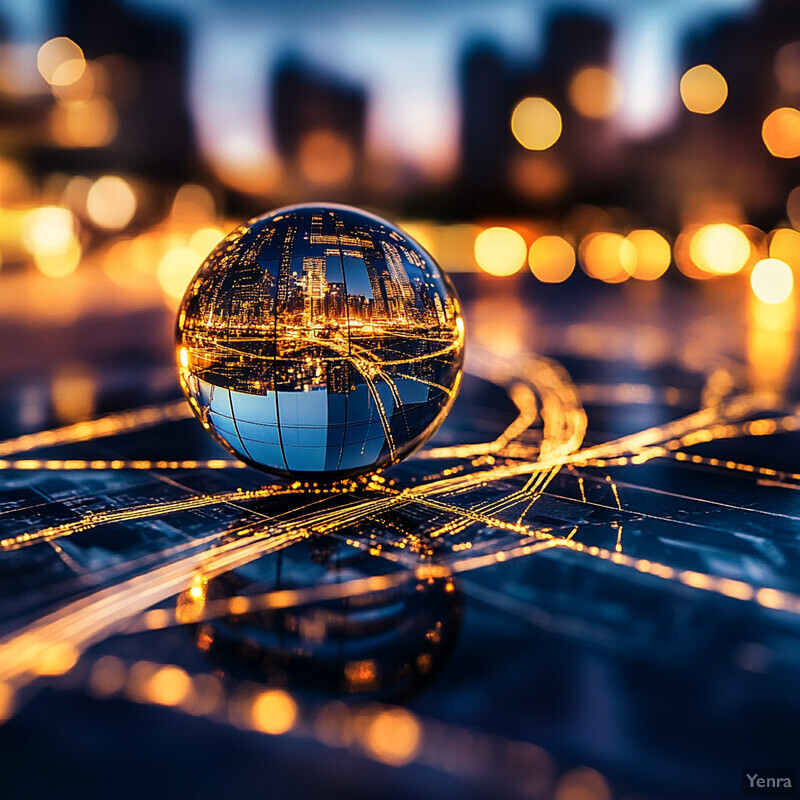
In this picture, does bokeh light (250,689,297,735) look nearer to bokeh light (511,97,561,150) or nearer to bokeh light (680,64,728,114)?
bokeh light (680,64,728,114)

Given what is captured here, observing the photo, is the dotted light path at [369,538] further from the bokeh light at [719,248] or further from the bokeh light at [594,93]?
the bokeh light at [594,93]

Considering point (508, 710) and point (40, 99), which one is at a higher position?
point (40, 99)

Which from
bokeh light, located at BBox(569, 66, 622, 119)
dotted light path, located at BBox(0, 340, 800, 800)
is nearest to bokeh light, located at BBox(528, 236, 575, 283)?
bokeh light, located at BBox(569, 66, 622, 119)

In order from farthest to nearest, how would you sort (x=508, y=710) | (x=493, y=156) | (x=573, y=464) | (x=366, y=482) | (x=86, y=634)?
(x=493, y=156), (x=573, y=464), (x=366, y=482), (x=86, y=634), (x=508, y=710)

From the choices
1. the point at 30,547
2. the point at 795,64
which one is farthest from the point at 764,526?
the point at 795,64

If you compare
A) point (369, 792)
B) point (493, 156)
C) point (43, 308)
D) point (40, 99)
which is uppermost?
point (40, 99)

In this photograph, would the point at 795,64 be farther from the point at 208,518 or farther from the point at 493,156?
the point at 208,518

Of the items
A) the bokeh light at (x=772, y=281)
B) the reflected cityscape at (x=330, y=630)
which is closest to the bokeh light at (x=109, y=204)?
the bokeh light at (x=772, y=281)
